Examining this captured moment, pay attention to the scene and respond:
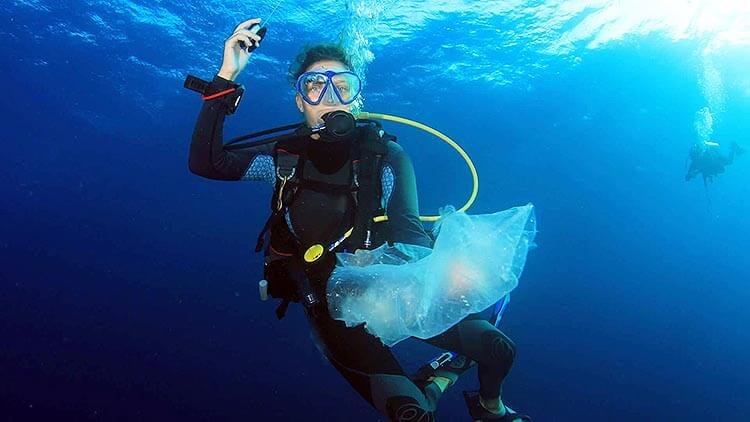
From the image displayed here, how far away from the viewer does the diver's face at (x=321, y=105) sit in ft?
13.0

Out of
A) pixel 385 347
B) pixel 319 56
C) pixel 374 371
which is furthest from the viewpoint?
pixel 319 56

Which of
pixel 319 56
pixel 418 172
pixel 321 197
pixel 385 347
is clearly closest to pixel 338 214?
pixel 321 197

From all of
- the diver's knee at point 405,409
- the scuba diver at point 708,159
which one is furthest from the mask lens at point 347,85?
the scuba diver at point 708,159

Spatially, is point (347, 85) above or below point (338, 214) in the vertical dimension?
above

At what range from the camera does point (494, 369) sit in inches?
142

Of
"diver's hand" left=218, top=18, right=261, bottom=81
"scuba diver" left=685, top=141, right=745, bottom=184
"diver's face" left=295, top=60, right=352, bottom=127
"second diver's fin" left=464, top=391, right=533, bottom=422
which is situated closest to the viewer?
"diver's hand" left=218, top=18, right=261, bottom=81

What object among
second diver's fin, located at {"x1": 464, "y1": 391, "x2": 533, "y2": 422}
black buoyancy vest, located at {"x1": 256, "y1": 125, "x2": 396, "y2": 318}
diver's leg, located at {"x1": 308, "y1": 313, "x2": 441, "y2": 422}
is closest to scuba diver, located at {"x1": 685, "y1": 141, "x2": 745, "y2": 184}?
second diver's fin, located at {"x1": 464, "y1": 391, "x2": 533, "y2": 422}

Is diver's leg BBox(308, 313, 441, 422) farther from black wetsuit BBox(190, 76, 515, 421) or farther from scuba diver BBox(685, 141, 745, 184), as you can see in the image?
scuba diver BBox(685, 141, 745, 184)

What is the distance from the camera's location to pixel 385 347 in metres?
3.46

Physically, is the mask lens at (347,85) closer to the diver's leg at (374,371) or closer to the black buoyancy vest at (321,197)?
the black buoyancy vest at (321,197)

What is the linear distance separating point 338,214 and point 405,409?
5.17 ft

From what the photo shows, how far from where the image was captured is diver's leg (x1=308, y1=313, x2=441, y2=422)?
10.3 feet

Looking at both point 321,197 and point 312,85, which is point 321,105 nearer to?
point 312,85

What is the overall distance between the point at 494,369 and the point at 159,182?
166 ft
